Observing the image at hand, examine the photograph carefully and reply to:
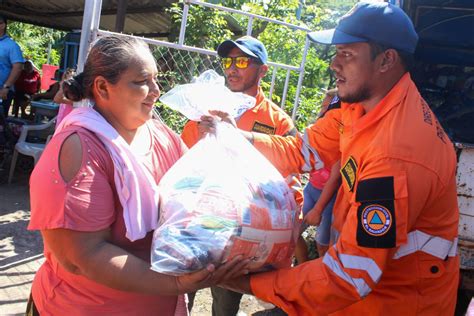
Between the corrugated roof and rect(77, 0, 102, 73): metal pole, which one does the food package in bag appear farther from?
the corrugated roof

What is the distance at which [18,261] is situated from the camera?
3.85m

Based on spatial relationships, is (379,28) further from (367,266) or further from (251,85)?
(251,85)

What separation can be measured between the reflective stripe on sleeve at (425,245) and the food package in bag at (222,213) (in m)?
0.39

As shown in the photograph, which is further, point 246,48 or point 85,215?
point 246,48

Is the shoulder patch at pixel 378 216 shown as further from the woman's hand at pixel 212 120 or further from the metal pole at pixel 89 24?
the metal pole at pixel 89 24

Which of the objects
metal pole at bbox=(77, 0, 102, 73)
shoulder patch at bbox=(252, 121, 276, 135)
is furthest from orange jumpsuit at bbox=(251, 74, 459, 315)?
metal pole at bbox=(77, 0, 102, 73)

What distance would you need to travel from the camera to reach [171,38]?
633 cm

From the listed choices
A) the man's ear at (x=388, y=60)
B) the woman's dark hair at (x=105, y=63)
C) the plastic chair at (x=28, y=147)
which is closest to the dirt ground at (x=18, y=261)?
the plastic chair at (x=28, y=147)

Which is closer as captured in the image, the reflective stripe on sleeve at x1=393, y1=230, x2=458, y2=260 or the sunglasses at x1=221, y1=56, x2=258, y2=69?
the reflective stripe on sleeve at x1=393, y1=230, x2=458, y2=260

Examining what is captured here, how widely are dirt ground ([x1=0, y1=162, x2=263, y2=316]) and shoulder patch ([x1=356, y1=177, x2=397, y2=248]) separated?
7.51 feet

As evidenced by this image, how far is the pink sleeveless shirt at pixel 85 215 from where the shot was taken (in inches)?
50.5

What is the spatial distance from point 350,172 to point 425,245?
1.15 ft

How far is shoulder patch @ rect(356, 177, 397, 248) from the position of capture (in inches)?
53.6

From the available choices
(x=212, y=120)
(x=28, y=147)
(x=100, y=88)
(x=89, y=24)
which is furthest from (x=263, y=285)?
(x=28, y=147)
